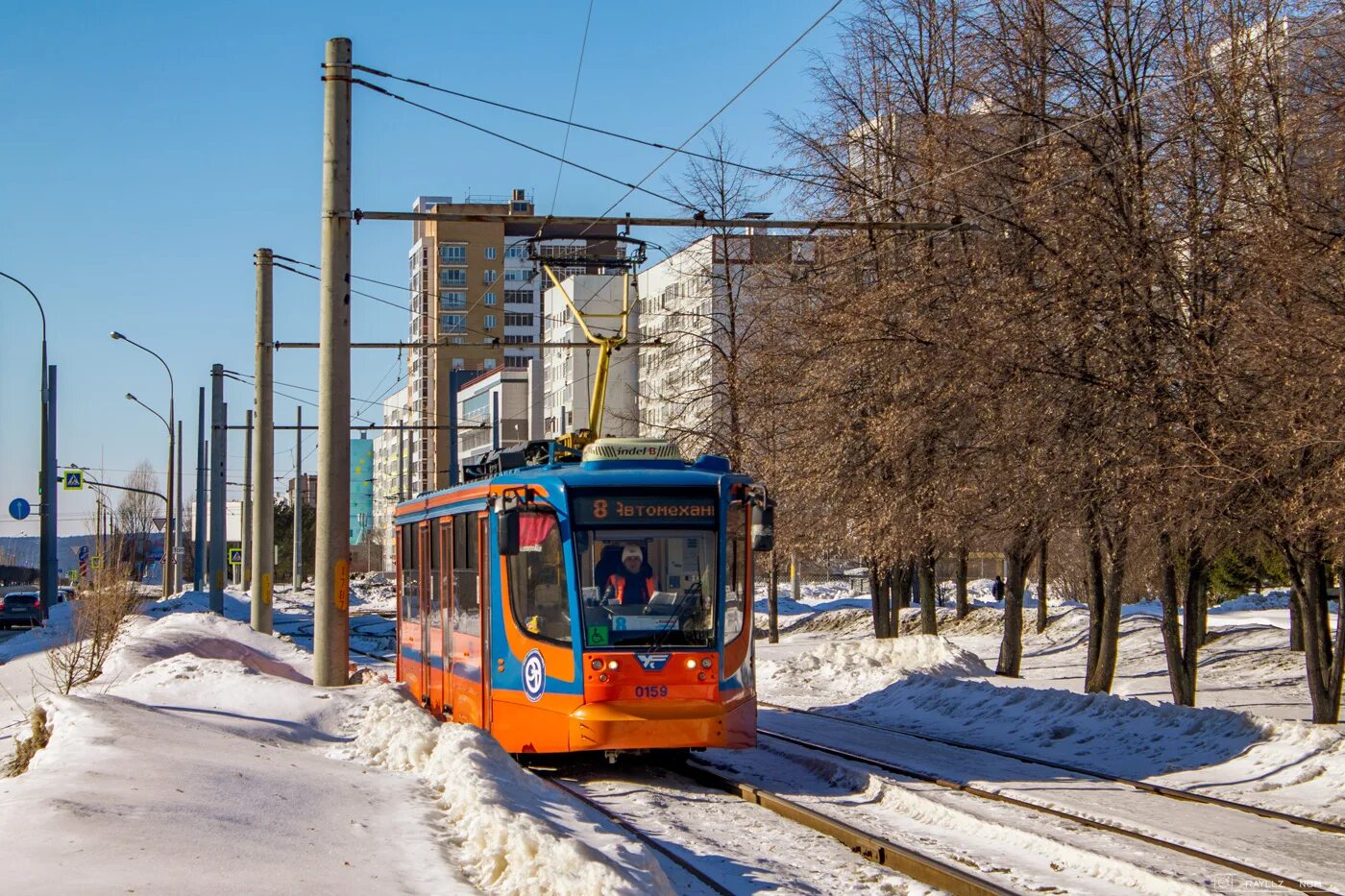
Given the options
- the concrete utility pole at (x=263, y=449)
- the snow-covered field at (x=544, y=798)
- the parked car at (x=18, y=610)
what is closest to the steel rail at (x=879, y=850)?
the snow-covered field at (x=544, y=798)

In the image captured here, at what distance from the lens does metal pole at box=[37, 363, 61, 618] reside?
37000 millimetres

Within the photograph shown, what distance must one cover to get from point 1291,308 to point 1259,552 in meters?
6.28

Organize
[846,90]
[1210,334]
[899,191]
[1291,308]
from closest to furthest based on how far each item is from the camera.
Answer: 1. [1291,308]
2. [1210,334]
3. [899,191]
4. [846,90]

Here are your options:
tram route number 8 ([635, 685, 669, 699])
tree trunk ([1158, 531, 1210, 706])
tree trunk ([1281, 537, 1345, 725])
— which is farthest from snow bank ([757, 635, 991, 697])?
tram route number 8 ([635, 685, 669, 699])

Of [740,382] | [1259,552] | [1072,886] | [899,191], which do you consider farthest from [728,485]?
[740,382]

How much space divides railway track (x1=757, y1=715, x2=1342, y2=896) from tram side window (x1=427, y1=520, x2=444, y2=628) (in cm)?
433

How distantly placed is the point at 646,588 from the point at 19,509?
44176 mm

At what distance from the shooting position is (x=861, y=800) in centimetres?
1288

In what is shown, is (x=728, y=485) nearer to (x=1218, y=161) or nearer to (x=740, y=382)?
(x=1218, y=161)

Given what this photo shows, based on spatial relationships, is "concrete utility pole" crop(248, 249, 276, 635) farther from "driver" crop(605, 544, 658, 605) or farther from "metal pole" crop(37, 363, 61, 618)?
"driver" crop(605, 544, 658, 605)

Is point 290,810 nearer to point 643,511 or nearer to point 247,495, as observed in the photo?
point 643,511

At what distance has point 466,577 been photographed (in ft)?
52.0

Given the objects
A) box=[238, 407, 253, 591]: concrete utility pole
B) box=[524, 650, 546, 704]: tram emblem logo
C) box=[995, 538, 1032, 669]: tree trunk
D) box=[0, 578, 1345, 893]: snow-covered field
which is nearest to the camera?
box=[0, 578, 1345, 893]: snow-covered field

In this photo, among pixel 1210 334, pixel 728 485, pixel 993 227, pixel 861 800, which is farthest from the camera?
pixel 993 227
